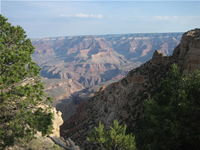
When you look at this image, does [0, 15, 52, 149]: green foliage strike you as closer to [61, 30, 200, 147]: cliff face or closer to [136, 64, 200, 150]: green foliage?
[136, 64, 200, 150]: green foliage

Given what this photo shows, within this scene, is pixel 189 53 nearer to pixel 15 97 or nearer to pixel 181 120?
pixel 181 120

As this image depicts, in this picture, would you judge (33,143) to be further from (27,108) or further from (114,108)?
(114,108)

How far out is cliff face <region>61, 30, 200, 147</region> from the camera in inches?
1458

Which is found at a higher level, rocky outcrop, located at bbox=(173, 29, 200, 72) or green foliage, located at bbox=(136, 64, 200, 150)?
rocky outcrop, located at bbox=(173, 29, 200, 72)

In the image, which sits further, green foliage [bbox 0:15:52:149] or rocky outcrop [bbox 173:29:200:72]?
rocky outcrop [bbox 173:29:200:72]

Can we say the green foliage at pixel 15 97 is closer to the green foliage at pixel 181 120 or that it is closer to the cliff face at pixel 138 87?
the green foliage at pixel 181 120

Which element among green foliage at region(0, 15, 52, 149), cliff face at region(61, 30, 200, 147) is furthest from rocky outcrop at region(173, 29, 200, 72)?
green foliage at region(0, 15, 52, 149)

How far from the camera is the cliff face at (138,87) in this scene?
121 ft

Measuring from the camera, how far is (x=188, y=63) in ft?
117

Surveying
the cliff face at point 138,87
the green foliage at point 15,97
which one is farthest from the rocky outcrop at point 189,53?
the green foliage at point 15,97

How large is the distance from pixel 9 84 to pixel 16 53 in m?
3.02

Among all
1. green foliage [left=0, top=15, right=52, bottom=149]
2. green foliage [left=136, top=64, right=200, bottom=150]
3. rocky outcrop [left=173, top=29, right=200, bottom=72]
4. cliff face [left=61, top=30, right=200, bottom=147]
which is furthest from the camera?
cliff face [left=61, top=30, right=200, bottom=147]

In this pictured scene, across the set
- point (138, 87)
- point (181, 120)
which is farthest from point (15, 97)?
point (138, 87)

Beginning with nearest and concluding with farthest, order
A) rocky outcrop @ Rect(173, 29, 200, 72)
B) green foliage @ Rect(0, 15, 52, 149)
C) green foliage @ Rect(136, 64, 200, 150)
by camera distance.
A: green foliage @ Rect(0, 15, 52, 149) < green foliage @ Rect(136, 64, 200, 150) < rocky outcrop @ Rect(173, 29, 200, 72)
